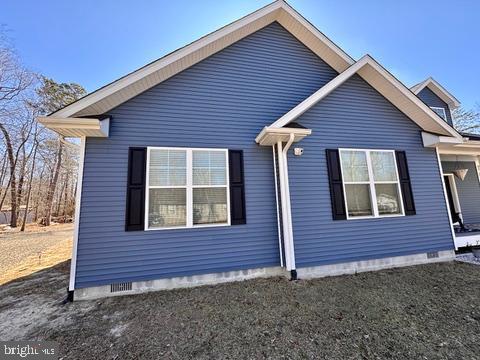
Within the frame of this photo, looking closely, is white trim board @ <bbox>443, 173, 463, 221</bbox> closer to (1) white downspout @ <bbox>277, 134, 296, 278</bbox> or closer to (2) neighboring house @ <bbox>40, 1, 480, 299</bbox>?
(2) neighboring house @ <bbox>40, 1, 480, 299</bbox>

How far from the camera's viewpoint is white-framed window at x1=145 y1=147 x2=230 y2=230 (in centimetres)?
455

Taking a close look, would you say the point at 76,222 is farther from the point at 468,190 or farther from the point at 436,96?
the point at 436,96

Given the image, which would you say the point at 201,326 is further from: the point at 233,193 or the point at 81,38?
the point at 81,38

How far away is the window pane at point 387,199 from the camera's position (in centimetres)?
552

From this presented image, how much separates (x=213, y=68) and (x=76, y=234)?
4.74m

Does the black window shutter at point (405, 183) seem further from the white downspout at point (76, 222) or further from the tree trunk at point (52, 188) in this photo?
the tree trunk at point (52, 188)

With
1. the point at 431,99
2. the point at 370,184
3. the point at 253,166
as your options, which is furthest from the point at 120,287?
the point at 431,99

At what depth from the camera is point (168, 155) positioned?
4.73 metres

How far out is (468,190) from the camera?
8461mm

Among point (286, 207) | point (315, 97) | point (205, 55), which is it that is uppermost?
point (205, 55)

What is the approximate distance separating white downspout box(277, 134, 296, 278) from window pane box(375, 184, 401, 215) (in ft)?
8.46

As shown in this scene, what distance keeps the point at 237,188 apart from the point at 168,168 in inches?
62.6

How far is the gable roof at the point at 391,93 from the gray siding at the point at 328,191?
0.16 meters

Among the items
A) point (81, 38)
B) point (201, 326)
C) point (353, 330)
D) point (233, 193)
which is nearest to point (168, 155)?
point (233, 193)
